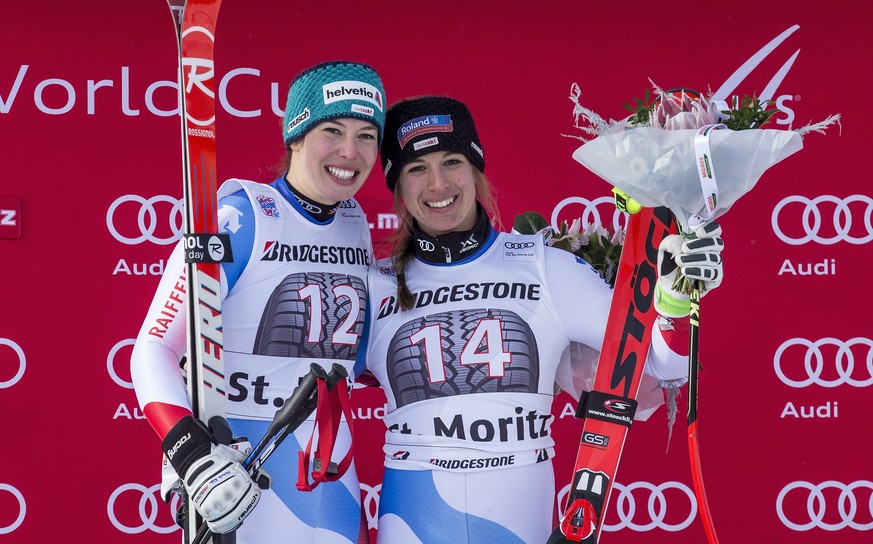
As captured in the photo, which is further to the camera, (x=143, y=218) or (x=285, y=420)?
(x=143, y=218)

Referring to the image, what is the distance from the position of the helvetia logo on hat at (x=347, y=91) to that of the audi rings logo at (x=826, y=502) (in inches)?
105

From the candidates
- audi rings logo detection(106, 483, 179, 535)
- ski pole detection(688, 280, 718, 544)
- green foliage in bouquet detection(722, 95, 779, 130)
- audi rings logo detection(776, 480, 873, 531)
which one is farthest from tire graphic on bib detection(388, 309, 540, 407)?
audi rings logo detection(776, 480, 873, 531)

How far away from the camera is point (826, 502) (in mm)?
4312

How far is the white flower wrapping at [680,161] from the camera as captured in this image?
7.72 feet

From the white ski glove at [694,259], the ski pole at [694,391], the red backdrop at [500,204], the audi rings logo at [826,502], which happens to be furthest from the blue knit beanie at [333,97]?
the audi rings logo at [826,502]

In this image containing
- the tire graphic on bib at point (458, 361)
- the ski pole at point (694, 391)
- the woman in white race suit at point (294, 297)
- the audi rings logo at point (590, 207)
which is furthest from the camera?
the audi rings logo at point (590, 207)

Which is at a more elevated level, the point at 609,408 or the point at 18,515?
the point at 609,408

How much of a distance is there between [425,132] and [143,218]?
5.73 ft

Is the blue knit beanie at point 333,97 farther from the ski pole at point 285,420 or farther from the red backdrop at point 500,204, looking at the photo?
the red backdrop at point 500,204

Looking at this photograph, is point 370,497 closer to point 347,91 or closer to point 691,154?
point 347,91

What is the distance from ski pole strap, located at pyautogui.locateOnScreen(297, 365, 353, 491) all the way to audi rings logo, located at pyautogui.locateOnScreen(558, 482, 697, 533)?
6.94 feet

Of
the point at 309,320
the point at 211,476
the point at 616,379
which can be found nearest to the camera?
the point at 211,476

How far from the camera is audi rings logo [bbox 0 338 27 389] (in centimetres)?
405

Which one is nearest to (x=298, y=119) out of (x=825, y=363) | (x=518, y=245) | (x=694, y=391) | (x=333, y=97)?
(x=333, y=97)
